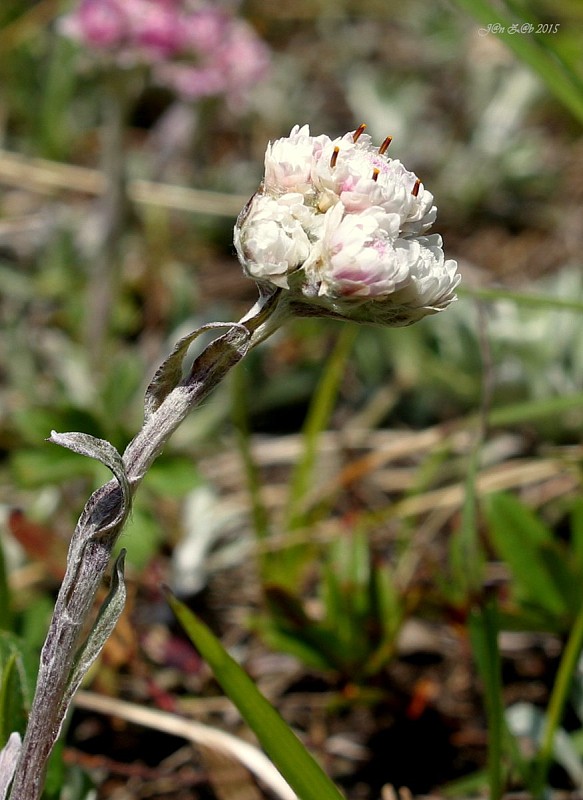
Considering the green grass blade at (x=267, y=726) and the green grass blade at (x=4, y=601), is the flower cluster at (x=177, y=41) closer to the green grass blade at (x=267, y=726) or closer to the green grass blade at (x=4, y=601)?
the green grass blade at (x=4, y=601)

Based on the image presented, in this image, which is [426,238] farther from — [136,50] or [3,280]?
[3,280]

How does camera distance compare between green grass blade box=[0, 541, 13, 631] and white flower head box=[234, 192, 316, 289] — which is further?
green grass blade box=[0, 541, 13, 631]

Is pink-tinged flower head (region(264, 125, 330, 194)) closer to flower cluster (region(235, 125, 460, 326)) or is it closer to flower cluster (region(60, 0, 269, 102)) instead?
flower cluster (region(235, 125, 460, 326))

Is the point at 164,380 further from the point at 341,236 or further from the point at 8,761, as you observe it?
the point at 8,761

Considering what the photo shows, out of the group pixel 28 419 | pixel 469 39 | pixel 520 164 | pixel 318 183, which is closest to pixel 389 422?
pixel 28 419

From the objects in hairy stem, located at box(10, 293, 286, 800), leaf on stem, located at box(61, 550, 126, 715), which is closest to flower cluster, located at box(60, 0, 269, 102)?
hairy stem, located at box(10, 293, 286, 800)

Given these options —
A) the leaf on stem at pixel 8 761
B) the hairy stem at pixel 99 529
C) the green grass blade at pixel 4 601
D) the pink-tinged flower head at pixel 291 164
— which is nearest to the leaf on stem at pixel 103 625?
the hairy stem at pixel 99 529
